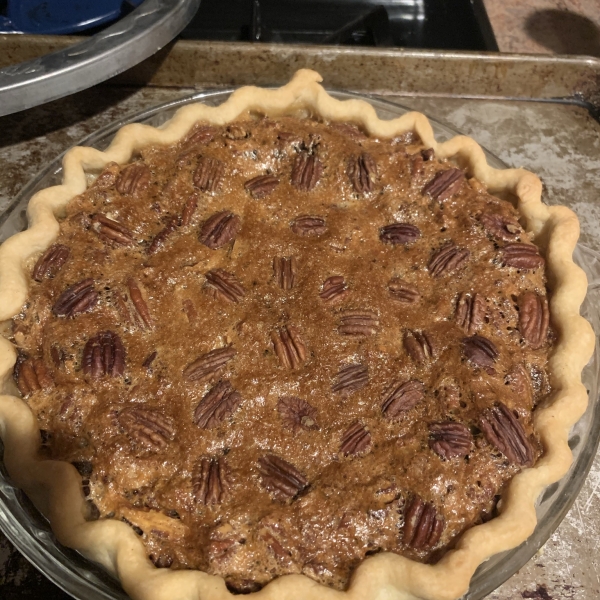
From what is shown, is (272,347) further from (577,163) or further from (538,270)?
(577,163)

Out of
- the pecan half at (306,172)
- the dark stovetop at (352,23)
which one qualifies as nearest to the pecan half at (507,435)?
the pecan half at (306,172)

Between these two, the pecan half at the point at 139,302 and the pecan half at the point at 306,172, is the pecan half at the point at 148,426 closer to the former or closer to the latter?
the pecan half at the point at 139,302

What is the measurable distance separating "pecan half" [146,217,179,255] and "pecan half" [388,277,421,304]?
33.3 inches

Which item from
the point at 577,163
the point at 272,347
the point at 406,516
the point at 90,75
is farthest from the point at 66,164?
the point at 577,163

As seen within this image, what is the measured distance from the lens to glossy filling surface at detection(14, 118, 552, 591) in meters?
1.64

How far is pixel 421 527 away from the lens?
1.59 meters

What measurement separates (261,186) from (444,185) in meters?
0.73

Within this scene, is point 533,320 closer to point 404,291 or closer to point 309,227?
point 404,291

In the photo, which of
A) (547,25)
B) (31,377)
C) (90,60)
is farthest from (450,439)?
(547,25)

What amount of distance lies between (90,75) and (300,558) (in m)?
2.19

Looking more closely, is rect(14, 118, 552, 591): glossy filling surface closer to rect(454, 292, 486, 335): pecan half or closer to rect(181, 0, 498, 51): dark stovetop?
rect(454, 292, 486, 335): pecan half

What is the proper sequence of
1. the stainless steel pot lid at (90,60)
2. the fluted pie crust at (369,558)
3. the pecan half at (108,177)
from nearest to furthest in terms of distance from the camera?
the fluted pie crust at (369,558) → the pecan half at (108,177) → the stainless steel pot lid at (90,60)

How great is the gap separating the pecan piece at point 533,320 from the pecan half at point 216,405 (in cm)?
103

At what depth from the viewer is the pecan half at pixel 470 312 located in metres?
1.91
